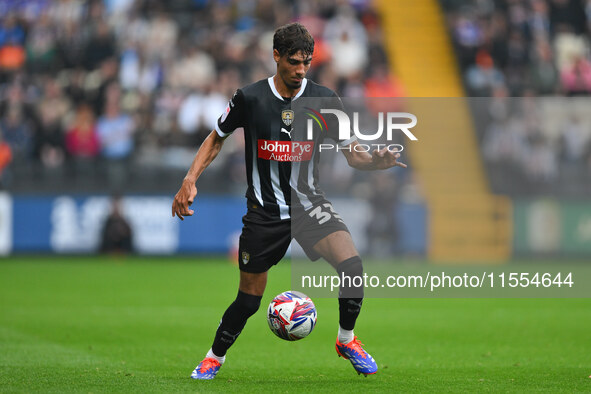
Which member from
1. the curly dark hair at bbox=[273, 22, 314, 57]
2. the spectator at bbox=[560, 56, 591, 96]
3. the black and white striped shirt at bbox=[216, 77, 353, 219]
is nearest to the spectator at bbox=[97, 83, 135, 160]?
the spectator at bbox=[560, 56, 591, 96]

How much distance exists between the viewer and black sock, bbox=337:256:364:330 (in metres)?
6.85

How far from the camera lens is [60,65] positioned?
2127 centimetres

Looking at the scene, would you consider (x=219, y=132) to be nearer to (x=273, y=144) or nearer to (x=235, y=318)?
(x=273, y=144)

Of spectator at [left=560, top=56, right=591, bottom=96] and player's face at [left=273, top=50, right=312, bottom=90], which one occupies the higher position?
spectator at [left=560, top=56, right=591, bottom=96]

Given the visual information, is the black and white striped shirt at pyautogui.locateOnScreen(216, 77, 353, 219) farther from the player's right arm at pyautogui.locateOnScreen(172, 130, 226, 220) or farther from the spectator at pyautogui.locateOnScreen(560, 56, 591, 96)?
the spectator at pyautogui.locateOnScreen(560, 56, 591, 96)

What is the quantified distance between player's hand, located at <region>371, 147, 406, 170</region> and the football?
3.85 feet

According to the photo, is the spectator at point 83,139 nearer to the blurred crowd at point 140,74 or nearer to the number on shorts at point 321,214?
the blurred crowd at point 140,74

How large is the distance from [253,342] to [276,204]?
3.03 metres

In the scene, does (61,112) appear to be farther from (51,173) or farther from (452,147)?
(452,147)

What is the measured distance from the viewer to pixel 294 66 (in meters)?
6.78

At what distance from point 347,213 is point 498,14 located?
293 inches

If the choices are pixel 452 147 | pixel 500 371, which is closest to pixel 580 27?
pixel 452 147

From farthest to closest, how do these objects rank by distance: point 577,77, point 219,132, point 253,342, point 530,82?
1. point 577,77
2. point 530,82
3. point 253,342
4. point 219,132

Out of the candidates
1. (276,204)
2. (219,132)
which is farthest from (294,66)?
(276,204)
